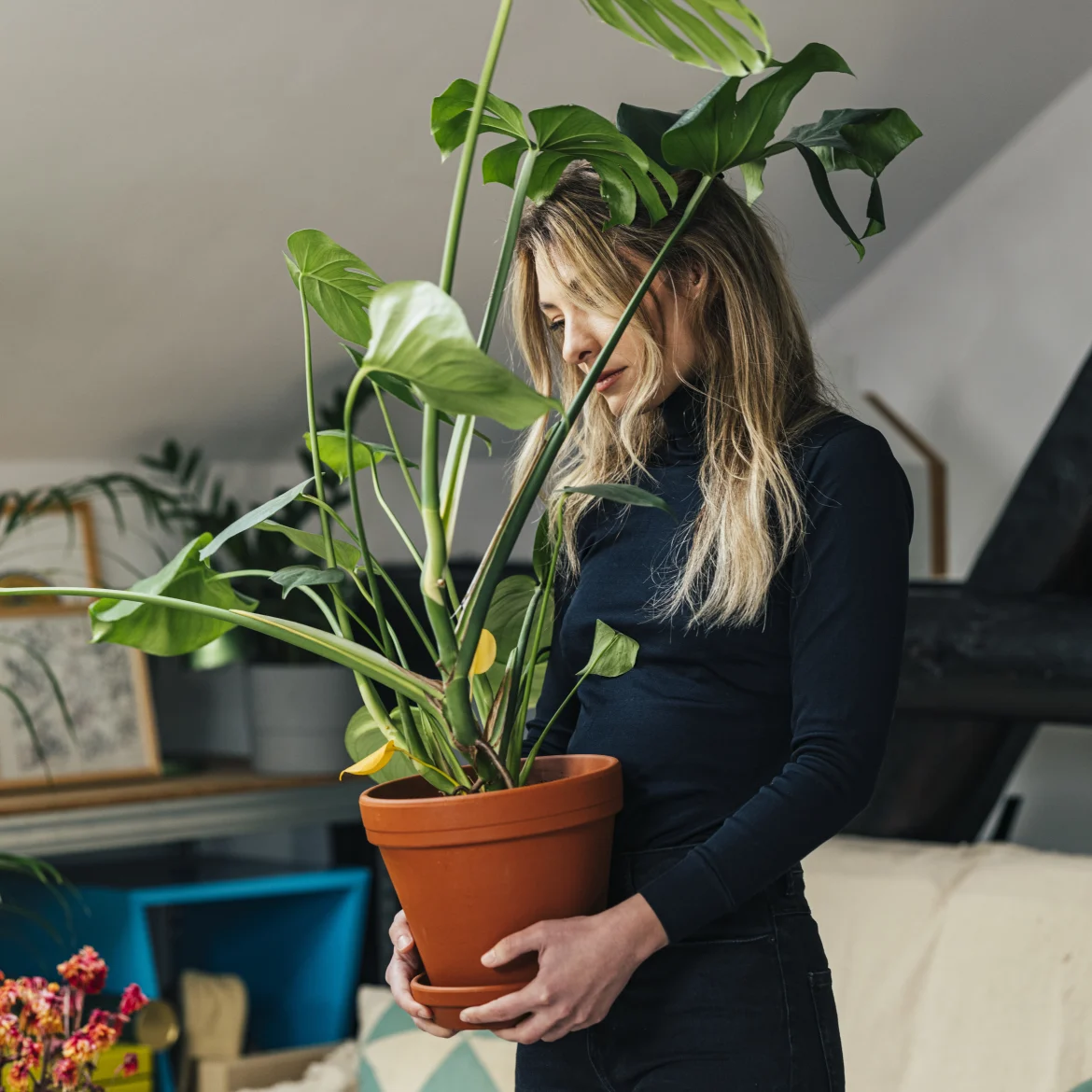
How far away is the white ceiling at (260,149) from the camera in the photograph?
1588mm

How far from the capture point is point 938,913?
1898 mm

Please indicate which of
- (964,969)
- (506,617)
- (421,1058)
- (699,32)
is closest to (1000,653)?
(964,969)

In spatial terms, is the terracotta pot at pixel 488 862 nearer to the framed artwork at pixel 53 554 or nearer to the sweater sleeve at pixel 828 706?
the sweater sleeve at pixel 828 706

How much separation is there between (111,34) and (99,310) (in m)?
0.54

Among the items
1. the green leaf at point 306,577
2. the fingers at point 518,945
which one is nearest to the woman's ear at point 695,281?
the green leaf at point 306,577

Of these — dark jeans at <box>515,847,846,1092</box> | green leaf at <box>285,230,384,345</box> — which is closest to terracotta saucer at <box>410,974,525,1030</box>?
dark jeans at <box>515,847,846,1092</box>

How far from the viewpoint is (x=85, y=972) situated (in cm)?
134

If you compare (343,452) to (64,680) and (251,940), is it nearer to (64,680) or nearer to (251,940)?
(64,680)

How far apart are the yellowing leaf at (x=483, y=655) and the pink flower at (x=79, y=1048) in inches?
28.0

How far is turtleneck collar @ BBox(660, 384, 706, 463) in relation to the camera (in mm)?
996

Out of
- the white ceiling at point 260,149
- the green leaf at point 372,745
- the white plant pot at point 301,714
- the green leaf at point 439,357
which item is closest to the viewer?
the green leaf at point 439,357

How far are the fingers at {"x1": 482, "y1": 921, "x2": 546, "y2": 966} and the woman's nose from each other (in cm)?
40

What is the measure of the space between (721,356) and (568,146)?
0.20m

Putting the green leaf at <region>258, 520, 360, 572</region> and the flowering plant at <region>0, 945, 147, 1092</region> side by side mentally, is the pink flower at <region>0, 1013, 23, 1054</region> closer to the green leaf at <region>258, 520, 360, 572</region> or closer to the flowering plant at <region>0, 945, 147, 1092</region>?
the flowering plant at <region>0, 945, 147, 1092</region>
